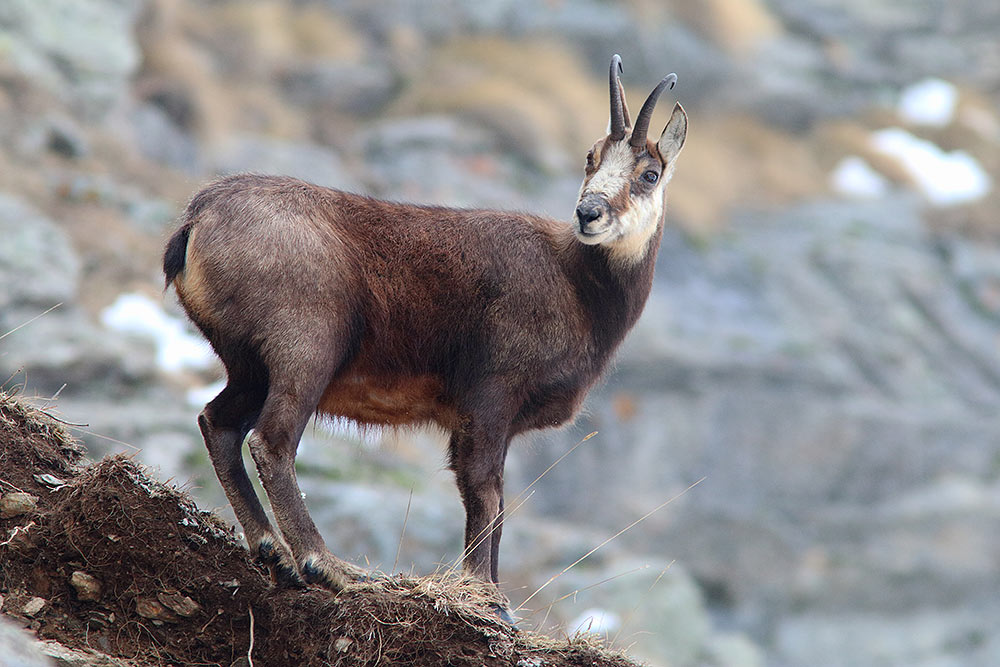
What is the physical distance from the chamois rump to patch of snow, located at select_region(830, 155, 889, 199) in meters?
17.0

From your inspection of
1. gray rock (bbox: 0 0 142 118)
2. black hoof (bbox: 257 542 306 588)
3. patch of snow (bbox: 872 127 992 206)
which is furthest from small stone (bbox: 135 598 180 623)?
patch of snow (bbox: 872 127 992 206)

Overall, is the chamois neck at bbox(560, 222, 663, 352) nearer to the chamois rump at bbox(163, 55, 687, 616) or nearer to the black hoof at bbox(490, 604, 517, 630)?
the chamois rump at bbox(163, 55, 687, 616)

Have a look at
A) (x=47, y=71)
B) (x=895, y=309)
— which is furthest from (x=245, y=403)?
(x=895, y=309)

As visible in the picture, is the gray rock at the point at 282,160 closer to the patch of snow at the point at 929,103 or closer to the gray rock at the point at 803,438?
the gray rock at the point at 803,438

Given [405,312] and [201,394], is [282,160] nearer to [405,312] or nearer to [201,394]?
[201,394]

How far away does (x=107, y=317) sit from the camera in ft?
42.3

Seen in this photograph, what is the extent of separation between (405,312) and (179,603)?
1.92 meters

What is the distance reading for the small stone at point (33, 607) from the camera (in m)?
4.47

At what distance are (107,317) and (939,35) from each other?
23024 millimetres

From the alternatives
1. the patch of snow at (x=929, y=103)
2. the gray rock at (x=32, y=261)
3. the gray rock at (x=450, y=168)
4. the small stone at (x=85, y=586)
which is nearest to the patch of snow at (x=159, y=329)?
the gray rock at (x=32, y=261)

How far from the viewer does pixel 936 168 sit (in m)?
23.1

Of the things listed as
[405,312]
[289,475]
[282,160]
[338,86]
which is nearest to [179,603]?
[289,475]

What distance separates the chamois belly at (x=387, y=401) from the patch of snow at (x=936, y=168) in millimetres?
18403

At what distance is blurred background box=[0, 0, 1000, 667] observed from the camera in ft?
41.5
